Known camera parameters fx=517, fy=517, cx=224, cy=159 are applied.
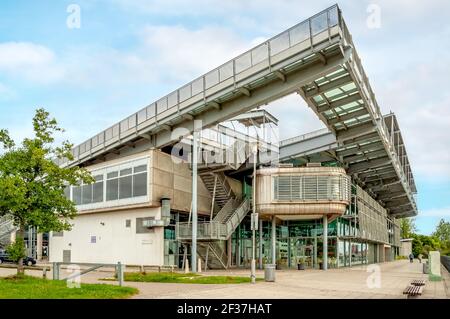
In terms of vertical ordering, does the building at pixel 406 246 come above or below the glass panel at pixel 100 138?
below

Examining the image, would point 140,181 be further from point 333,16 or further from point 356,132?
point 333,16

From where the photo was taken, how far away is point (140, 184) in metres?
35.5

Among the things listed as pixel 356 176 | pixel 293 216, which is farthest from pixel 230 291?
pixel 356 176

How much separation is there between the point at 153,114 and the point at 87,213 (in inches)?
430

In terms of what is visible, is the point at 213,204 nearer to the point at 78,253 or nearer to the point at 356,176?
the point at 78,253

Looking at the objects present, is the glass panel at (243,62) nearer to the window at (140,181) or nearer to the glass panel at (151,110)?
the glass panel at (151,110)

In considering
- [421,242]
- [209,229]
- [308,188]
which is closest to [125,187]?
[209,229]

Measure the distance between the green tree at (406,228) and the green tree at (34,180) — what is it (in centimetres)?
11373

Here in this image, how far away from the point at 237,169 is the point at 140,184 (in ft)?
24.9

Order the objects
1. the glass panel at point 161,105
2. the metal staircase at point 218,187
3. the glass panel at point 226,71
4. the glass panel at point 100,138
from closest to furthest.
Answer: the glass panel at point 226,71 → the glass panel at point 161,105 → the metal staircase at point 218,187 → the glass panel at point 100,138

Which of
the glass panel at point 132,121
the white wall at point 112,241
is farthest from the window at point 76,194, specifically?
the glass panel at point 132,121

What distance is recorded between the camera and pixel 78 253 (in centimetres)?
4141

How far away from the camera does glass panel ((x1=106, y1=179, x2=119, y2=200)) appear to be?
37581 millimetres

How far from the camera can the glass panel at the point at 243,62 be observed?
1107 inches
